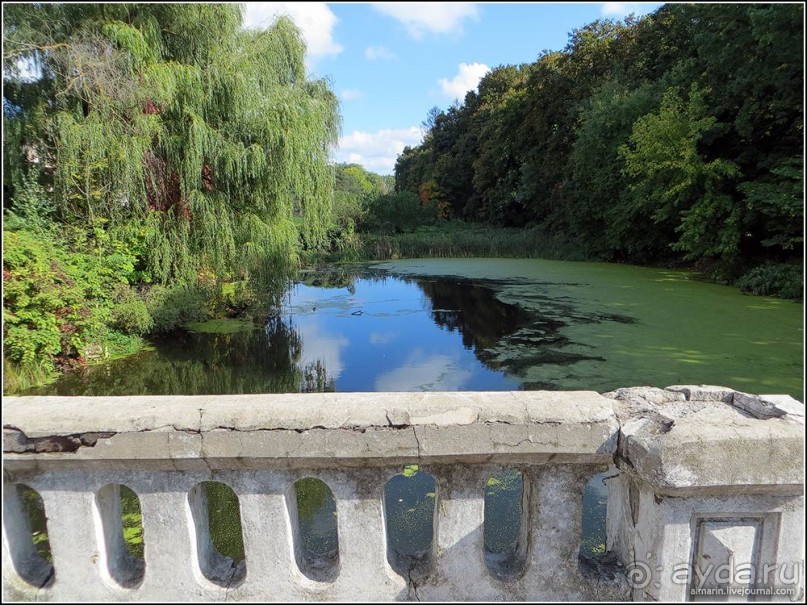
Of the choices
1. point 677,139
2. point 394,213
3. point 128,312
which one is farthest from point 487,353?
point 394,213

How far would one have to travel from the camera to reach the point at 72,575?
135cm

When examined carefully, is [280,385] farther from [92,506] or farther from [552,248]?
[552,248]

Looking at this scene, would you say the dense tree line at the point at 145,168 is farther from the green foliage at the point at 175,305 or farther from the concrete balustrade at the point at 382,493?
the concrete balustrade at the point at 382,493

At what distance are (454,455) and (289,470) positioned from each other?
416mm

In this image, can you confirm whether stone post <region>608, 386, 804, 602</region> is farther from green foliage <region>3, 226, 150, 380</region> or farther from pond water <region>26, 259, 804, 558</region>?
green foliage <region>3, 226, 150, 380</region>

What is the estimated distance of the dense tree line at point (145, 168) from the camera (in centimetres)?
646

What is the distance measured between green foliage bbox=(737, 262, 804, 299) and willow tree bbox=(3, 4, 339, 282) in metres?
9.17

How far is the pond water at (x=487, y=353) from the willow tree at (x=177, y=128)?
1.76 m

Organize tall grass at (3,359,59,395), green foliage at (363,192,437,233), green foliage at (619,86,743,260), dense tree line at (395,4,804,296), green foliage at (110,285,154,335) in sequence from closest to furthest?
tall grass at (3,359,59,395)
green foliage at (110,285,154,335)
dense tree line at (395,4,804,296)
green foliage at (619,86,743,260)
green foliage at (363,192,437,233)

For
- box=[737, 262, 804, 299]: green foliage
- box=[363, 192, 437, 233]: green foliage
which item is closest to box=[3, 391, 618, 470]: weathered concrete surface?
box=[737, 262, 804, 299]: green foliage

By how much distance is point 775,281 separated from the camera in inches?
428

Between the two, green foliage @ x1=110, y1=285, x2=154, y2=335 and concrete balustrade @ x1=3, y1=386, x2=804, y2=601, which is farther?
green foliage @ x1=110, y1=285, x2=154, y2=335

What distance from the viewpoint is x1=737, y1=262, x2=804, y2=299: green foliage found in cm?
A: 1050

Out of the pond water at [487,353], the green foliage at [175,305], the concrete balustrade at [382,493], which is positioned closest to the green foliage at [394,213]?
the pond water at [487,353]
